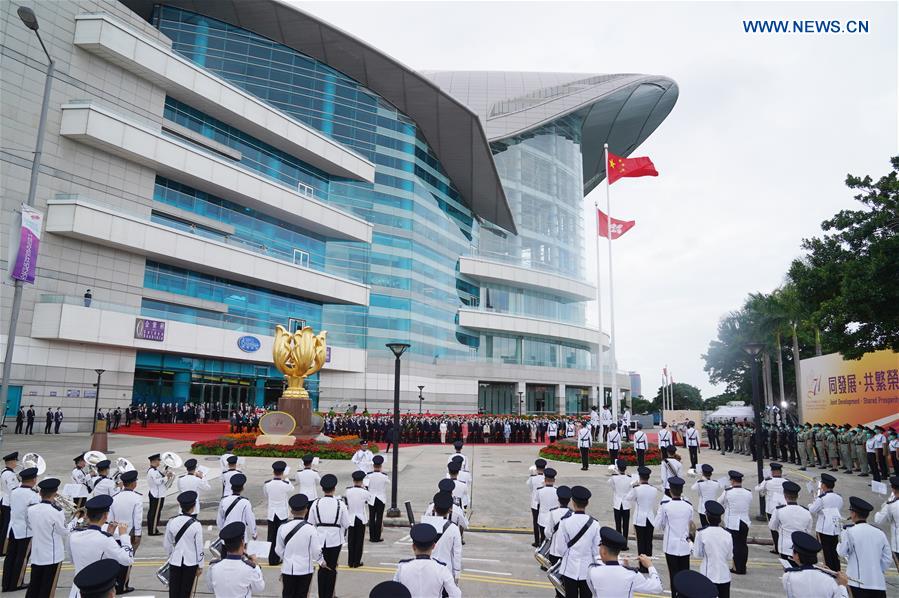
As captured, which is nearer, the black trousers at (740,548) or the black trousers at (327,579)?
the black trousers at (327,579)

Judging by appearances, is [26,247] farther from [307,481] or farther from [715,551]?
[715,551]

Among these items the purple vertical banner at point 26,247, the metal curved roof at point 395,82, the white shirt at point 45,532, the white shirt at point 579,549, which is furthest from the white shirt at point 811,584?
the metal curved roof at point 395,82

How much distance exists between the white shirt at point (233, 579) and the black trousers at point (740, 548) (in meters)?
8.89

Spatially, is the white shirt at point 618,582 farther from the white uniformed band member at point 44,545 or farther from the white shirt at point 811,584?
the white uniformed band member at point 44,545

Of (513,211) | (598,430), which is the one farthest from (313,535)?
(513,211)

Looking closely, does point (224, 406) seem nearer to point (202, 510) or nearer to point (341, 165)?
point (341, 165)

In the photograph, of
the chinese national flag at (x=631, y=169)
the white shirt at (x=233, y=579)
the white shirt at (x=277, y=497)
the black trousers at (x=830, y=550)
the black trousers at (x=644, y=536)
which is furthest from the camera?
the chinese national flag at (x=631, y=169)

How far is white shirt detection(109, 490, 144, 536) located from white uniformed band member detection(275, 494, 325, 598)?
301cm

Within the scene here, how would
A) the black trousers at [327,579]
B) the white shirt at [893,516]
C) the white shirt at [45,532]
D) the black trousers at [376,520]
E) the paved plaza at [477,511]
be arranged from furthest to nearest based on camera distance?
the black trousers at [376,520] → the paved plaza at [477,511] → the white shirt at [893,516] → the black trousers at [327,579] → the white shirt at [45,532]

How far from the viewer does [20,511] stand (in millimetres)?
8688

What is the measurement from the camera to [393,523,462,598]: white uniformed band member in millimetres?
5387

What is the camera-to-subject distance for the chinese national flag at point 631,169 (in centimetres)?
2895

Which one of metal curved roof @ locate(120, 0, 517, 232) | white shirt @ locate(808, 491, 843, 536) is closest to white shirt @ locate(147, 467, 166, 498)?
white shirt @ locate(808, 491, 843, 536)

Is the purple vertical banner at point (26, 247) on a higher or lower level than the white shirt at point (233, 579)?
higher
